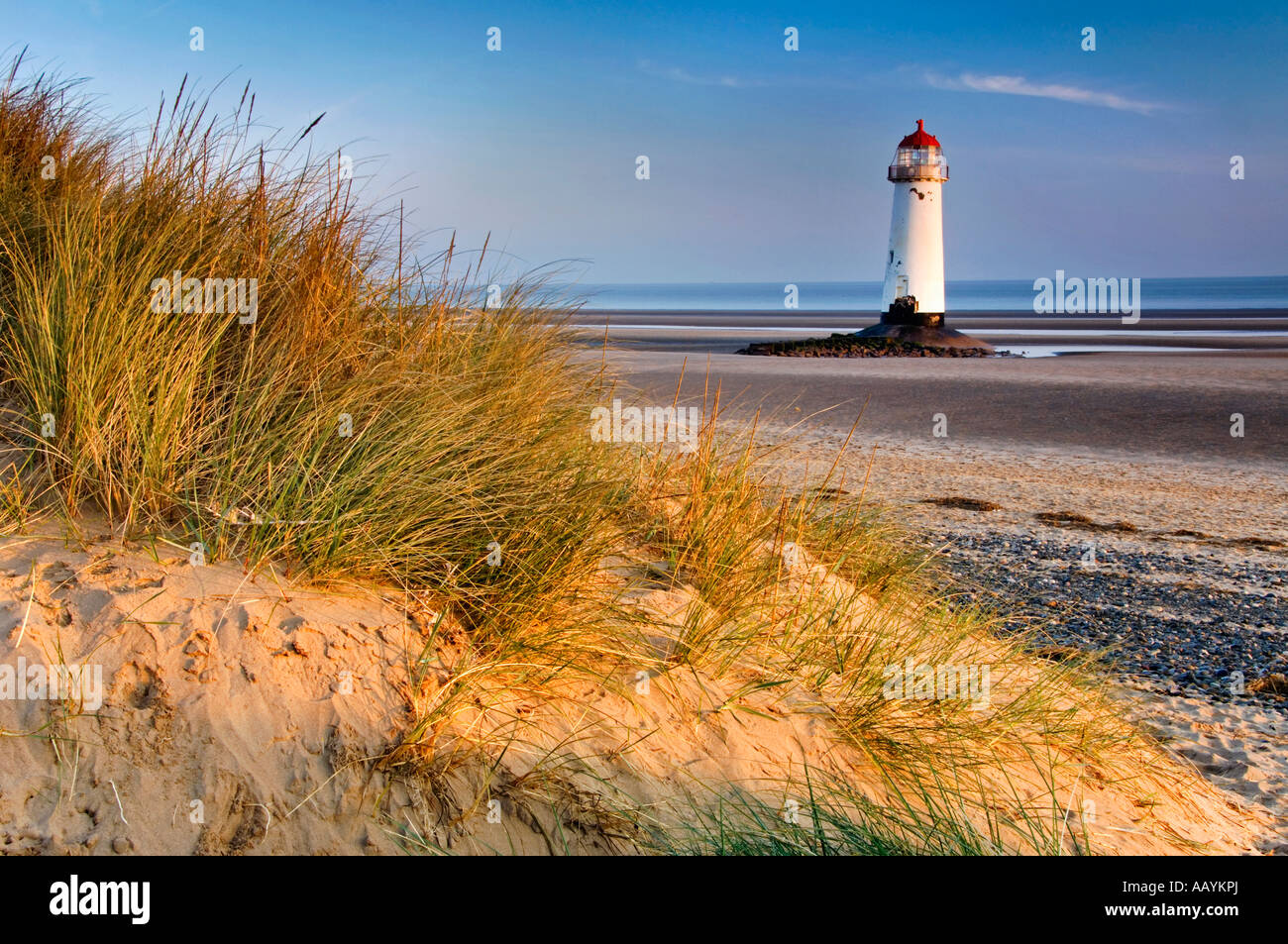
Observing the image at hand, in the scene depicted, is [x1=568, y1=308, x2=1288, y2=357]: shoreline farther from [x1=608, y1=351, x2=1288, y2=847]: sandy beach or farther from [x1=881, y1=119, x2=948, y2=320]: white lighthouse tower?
[x1=608, y1=351, x2=1288, y2=847]: sandy beach

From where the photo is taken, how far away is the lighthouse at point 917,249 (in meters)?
26.4

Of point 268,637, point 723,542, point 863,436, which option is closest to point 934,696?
point 723,542

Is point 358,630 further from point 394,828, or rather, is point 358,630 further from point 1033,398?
point 1033,398

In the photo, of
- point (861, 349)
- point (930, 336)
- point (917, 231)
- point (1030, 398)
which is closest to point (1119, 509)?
point (1030, 398)

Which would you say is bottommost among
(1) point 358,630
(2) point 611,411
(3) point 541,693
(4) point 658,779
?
(4) point 658,779

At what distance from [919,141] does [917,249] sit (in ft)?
9.96

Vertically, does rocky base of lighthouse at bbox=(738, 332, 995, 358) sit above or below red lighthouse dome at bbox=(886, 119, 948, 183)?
below

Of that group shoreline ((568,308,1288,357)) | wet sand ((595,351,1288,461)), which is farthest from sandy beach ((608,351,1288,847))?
shoreline ((568,308,1288,357))

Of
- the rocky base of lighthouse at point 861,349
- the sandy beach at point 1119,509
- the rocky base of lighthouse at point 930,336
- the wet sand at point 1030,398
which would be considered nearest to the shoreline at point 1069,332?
the rocky base of lighthouse at point 861,349

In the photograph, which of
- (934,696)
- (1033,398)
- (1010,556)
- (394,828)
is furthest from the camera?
(1033,398)

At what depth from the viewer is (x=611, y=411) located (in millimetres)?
5020

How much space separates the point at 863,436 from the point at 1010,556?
530 cm

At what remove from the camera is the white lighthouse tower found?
26.5 metres

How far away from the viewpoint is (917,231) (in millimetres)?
26797
